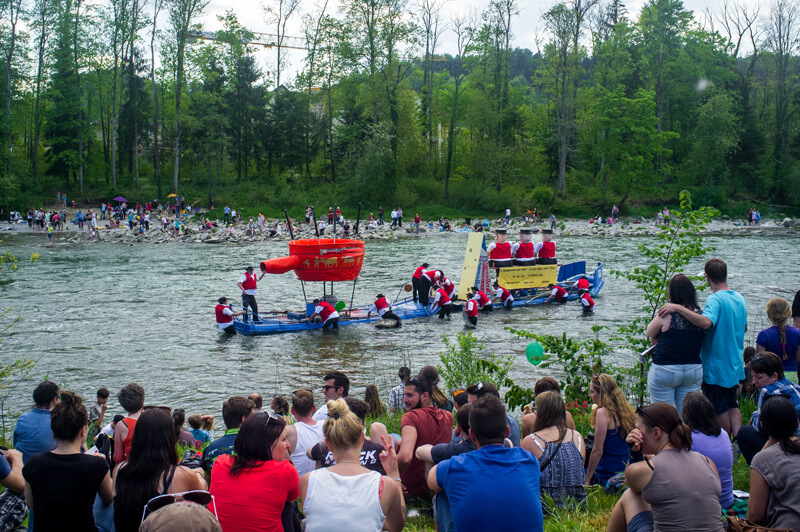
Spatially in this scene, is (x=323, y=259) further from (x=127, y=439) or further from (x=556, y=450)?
(x=556, y=450)

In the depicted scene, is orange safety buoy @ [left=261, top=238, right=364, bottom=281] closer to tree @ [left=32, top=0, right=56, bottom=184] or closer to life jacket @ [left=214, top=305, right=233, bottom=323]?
life jacket @ [left=214, top=305, right=233, bottom=323]

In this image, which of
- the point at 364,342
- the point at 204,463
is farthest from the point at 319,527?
the point at 364,342

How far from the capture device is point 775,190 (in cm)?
5962

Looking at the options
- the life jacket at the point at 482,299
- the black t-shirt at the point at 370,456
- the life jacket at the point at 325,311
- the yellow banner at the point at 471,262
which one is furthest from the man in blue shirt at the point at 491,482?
the yellow banner at the point at 471,262

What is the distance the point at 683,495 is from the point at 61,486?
3.99 metres

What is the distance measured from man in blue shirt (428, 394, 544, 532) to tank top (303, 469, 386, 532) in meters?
0.43

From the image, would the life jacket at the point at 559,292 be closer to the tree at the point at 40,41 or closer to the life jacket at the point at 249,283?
the life jacket at the point at 249,283

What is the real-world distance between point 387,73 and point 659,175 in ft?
88.5

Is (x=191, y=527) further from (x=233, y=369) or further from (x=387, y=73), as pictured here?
(x=387, y=73)

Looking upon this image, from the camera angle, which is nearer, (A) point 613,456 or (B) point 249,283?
(A) point 613,456

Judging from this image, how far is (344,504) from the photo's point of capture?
12.8ft

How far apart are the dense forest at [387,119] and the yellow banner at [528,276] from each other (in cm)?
3656

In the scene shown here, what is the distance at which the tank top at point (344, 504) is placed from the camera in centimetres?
390

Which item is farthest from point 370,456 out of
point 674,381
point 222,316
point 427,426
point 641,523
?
point 222,316
